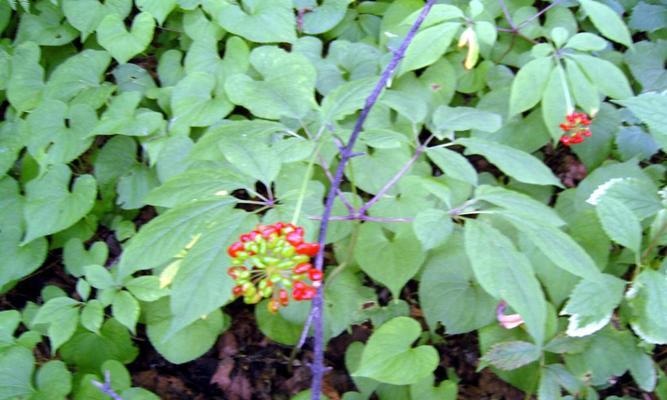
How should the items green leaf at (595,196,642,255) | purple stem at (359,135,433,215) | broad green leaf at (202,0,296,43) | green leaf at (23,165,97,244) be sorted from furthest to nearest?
broad green leaf at (202,0,296,43) → green leaf at (23,165,97,244) → green leaf at (595,196,642,255) → purple stem at (359,135,433,215)

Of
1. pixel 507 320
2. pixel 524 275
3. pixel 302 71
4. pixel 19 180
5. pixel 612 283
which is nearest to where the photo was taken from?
pixel 524 275

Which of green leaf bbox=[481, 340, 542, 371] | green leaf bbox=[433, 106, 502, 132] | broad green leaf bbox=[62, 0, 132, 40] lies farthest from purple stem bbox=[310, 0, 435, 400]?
broad green leaf bbox=[62, 0, 132, 40]

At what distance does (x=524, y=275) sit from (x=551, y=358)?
2.31ft

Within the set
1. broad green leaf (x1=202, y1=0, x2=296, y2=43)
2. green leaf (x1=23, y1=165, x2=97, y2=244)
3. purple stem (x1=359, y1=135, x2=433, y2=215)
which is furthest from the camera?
broad green leaf (x1=202, y1=0, x2=296, y2=43)

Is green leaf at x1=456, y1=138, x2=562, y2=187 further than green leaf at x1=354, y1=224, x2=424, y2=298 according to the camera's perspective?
No

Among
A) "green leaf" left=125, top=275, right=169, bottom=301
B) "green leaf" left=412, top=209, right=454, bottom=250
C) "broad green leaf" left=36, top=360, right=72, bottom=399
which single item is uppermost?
"green leaf" left=412, top=209, right=454, bottom=250

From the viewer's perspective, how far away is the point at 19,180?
7.55 feet

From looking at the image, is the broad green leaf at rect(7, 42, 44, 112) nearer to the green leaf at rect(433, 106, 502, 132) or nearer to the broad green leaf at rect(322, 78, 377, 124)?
the broad green leaf at rect(322, 78, 377, 124)

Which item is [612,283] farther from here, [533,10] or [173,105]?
[173,105]

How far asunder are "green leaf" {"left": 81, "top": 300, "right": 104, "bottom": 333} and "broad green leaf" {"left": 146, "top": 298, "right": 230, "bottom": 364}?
0.15m

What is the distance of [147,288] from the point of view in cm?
179

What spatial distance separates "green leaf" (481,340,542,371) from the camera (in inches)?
62.8

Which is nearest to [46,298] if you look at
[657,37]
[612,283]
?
[612,283]

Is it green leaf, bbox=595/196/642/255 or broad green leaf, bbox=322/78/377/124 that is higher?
broad green leaf, bbox=322/78/377/124
